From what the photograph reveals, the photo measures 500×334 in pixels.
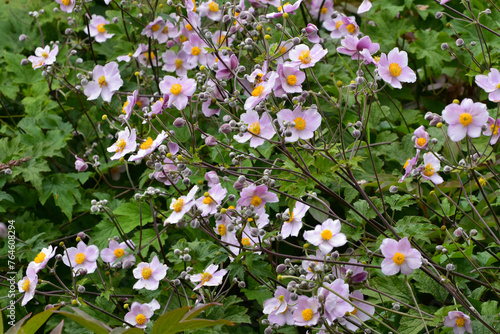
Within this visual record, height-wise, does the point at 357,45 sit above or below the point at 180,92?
above

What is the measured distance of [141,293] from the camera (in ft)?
6.18

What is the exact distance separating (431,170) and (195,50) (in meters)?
1.13

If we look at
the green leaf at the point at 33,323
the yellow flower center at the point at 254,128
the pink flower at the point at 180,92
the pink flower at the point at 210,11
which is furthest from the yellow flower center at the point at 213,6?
the green leaf at the point at 33,323

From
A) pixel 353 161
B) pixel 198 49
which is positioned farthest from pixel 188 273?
pixel 198 49

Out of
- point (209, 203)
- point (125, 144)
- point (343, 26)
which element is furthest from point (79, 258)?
point (343, 26)

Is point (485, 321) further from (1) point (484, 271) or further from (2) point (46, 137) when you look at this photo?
(2) point (46, 137)

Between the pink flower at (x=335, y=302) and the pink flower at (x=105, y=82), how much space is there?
1264mm

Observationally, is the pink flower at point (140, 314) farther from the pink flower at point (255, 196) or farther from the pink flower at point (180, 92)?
the pink flower at point (180, 92)

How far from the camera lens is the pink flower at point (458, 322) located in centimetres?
140

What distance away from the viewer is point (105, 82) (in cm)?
219

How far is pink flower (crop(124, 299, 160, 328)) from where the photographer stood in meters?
1.68

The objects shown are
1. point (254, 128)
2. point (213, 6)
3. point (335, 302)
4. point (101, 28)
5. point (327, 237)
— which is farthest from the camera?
point (101, 28)

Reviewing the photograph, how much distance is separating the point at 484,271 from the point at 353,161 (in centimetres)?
62

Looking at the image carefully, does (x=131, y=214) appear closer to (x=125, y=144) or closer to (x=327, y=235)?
(x=125, y=144)
